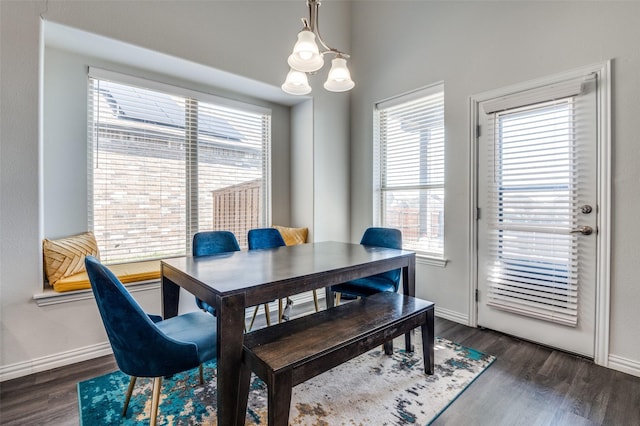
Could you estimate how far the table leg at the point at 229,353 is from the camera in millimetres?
1314

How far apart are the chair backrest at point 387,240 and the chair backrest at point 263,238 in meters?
0.85

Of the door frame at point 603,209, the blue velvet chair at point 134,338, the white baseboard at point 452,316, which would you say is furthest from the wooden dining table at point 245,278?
the door frame at point 603,209

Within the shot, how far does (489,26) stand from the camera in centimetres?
271

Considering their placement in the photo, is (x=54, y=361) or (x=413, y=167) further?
(x=413, y=167)

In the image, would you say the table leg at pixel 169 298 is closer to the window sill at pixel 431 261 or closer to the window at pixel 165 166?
the window at pixel 165 166

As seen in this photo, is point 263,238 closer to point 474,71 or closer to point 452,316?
point 452,316

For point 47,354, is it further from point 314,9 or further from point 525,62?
point 525,62

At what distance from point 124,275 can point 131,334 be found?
1.46 meters

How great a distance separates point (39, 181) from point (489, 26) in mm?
3805

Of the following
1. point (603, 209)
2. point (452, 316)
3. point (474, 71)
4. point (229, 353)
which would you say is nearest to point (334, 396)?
point (229, 353)

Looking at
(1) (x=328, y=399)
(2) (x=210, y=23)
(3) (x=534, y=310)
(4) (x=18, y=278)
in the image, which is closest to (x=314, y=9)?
(2) (x=210, y=23)

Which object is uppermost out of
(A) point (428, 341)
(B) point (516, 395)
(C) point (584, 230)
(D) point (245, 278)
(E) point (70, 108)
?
(E) point (70, 108)

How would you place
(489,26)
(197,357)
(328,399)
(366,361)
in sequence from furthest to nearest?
(489,26) → (366,361) → (328,399) → (197,357)

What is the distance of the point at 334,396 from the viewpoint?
179 centimetres
